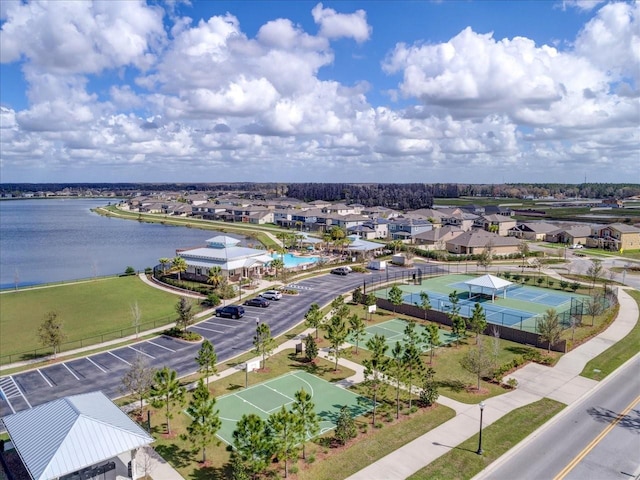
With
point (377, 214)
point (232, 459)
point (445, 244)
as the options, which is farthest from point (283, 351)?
point (377, 214)

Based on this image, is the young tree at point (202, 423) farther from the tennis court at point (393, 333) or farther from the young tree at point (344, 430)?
the tennis court at point (393, 333)

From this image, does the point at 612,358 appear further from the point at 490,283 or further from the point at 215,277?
the point at 215,277

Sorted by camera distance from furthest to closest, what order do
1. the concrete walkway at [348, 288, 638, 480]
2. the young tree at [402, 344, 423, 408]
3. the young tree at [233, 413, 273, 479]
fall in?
1. the young tree at [402, 344, 423, 408]
2. the concrete walkway at [348, 288, 638, 480]
3. the young tree at [233, 413, 273, 479]

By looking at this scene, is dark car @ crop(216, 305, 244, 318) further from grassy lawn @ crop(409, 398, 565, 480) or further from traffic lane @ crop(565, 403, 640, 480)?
traffic lane @ crop(565, 403, 640, 480)

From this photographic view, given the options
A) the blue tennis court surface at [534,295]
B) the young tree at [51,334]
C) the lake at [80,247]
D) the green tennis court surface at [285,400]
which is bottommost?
the lake at [80,247]

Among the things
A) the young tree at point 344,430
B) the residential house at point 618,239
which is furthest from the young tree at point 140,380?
the residential house at point 618,239

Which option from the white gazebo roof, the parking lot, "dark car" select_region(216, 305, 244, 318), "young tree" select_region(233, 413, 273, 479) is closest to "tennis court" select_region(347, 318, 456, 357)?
the parking lot
